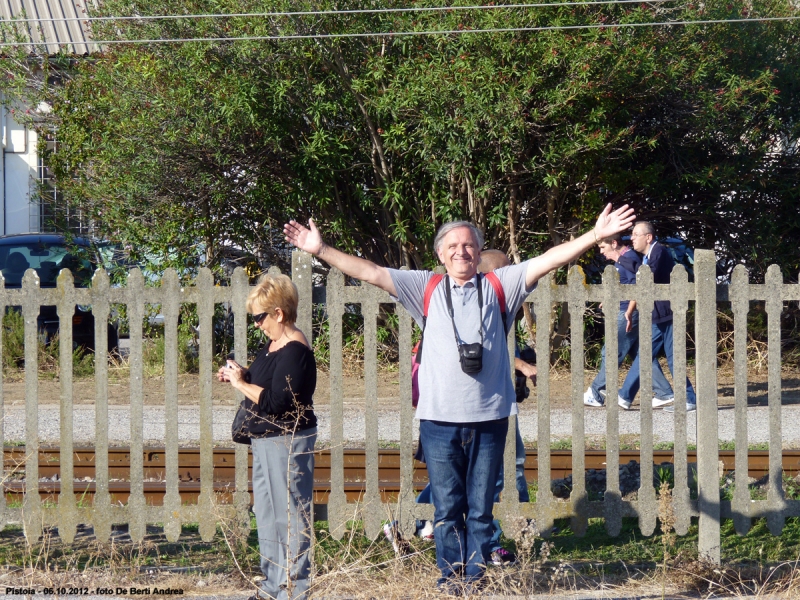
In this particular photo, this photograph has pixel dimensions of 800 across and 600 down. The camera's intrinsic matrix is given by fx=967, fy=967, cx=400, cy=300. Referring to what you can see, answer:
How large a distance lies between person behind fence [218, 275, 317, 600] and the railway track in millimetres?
2202

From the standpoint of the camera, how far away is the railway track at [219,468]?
6738mm

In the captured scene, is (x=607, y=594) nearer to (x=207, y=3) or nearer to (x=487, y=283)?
(x=487, y=283)

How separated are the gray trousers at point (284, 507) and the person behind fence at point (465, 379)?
578 millimetres

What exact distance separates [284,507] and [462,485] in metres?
0.81

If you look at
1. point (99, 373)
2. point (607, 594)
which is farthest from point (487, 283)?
point (99, 373)

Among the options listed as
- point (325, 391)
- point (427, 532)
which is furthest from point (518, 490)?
point (325, 391)

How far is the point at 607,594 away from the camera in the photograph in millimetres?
4676

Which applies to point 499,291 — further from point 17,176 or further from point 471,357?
point 17,176

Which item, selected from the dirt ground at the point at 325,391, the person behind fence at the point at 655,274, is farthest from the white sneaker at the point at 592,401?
the dirt ground at the point at 325,391

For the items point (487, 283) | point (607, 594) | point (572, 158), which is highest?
point (572, 158)

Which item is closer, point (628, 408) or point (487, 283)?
point (487, 283)

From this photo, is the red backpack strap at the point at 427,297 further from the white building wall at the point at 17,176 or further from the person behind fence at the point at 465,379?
the white building wall at the point at 17,176

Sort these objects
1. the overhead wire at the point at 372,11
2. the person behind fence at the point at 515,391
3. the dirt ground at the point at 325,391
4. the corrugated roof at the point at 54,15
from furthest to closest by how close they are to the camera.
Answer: the corrugated roof at the point at 54,15, the dirt ground at the point at 325,391, the overhead wire at the point at 372,11, the person behind fence at the point at 515,391

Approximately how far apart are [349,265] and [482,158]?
6.40 meters
